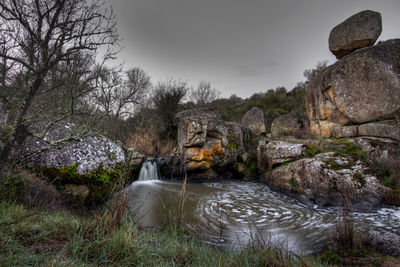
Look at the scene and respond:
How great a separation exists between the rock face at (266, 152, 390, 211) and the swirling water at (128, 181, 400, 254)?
25cm

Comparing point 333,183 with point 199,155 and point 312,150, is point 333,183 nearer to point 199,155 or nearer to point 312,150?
point 312,150

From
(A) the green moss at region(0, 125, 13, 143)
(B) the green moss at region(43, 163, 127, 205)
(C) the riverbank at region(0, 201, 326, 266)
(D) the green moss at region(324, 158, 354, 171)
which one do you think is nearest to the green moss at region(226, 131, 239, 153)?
(D) the green moss at region(324, 158, 354, 171)

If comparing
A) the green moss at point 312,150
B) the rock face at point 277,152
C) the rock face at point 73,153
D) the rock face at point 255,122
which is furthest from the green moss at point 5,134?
the rock face at point 255,122

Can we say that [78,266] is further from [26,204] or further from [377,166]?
[377,166]

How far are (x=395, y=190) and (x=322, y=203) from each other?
4.63 feet

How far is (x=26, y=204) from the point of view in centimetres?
264

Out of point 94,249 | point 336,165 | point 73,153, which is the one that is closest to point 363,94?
point 336,165

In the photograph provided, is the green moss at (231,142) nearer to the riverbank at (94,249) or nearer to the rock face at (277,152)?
the rock face at (277,152)

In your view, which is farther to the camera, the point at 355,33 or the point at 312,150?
the point at 355,33

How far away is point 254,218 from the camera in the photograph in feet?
13.4

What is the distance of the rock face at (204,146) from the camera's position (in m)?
8.21

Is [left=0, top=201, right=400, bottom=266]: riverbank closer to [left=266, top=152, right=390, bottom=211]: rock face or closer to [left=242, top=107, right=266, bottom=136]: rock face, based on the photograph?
[left=266, top=152, right=390, bottom=211]: rock face

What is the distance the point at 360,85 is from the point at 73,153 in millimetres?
8419

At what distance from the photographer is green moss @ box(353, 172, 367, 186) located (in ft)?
14.1
